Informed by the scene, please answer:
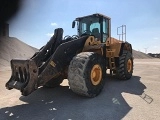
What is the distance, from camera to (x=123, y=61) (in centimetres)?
951

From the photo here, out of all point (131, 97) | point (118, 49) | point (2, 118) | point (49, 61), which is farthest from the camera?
point (118, 49)

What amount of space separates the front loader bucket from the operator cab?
362cm

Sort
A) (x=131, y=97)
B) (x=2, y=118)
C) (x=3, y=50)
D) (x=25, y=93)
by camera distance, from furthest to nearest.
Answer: (x=3, y=50), (x=131, y=97), (x=25, y=93), (x=2, y=118)

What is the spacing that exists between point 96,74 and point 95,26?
2826 millimetres

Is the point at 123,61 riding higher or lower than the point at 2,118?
higher

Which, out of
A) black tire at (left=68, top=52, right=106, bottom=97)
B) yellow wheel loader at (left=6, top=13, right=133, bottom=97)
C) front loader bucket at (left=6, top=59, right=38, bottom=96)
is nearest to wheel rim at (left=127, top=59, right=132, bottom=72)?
yellow wheel loader at (left=6, top=13, right=133, bottom=97)

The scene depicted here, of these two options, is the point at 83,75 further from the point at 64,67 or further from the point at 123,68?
the point at 123,68

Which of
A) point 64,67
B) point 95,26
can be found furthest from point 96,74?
point 95,26

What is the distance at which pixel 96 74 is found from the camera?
7.13 metres

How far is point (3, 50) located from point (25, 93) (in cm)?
3142

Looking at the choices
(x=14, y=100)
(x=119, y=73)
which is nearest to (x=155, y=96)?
(x=119, y=73)

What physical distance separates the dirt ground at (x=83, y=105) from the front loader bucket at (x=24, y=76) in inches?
24.0

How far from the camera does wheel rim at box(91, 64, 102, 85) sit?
6822mm

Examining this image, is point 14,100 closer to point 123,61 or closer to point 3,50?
point 123,61
